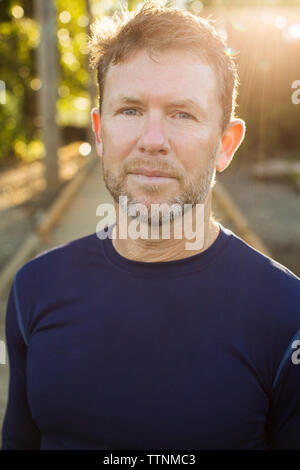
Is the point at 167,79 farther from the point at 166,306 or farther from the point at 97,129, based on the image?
the point at 166,306

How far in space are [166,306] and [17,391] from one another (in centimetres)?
73

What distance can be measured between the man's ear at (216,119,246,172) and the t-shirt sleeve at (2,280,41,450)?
0.92m

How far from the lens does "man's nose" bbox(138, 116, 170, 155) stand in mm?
1780

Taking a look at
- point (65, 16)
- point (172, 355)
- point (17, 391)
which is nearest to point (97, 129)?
point (172, 355)

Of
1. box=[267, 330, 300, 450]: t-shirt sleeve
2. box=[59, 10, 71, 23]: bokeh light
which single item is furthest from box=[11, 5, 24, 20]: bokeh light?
box=[267, 330, 300, 450]: t-shirt sleeve

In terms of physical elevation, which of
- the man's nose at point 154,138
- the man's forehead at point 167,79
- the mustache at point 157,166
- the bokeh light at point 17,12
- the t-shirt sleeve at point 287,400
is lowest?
the t-shirt sleeve at point 287,400

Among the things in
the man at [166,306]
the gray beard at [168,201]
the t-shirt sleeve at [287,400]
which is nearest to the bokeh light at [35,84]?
the man at [166,306]

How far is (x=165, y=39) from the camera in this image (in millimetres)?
1813

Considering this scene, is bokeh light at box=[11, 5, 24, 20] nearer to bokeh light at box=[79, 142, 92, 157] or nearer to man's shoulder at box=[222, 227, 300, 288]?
bokeh light at box=[79, 142, 92, 157]

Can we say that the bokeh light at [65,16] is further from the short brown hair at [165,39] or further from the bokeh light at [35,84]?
the short brown hair at [165,39]

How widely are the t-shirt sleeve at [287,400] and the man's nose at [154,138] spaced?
0.74m

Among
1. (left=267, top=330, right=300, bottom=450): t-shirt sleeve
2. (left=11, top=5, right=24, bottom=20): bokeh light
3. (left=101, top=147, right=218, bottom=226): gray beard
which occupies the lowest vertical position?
(left=267, top=330, right=300, bottom=450): t-shirt sleeve

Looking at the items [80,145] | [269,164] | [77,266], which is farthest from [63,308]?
[80,145]

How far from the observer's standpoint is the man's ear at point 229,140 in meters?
1.99
